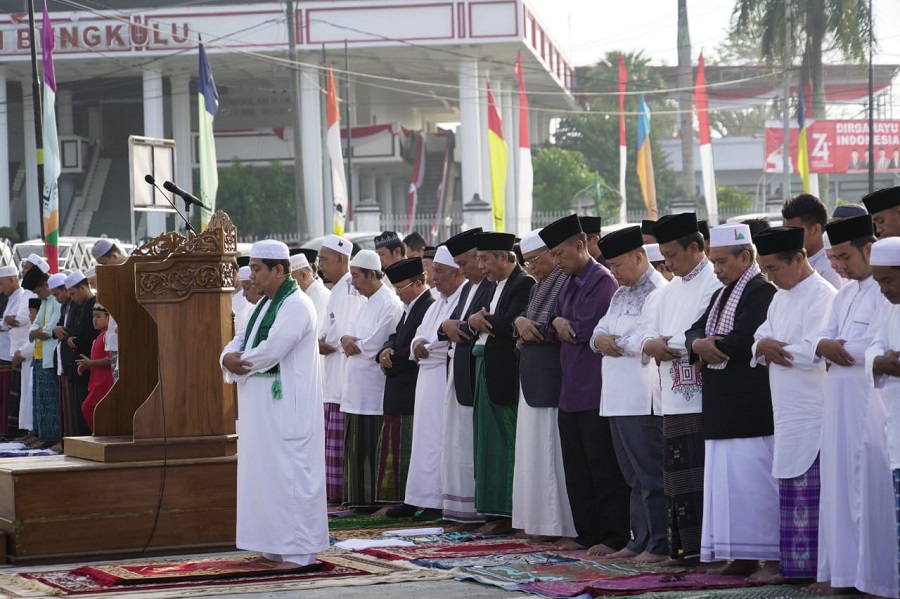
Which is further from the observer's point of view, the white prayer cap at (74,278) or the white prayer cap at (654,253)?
the white prayer cap at (74,278)

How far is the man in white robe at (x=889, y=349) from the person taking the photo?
605 cm

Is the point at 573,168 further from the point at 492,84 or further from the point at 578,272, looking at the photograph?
the point at 578,272

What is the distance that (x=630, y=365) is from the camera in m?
8.11

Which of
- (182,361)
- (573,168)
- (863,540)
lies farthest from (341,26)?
(863,540)

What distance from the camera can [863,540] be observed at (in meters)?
6.44

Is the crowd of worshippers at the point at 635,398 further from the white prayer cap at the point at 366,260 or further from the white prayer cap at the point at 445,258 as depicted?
the white prayer cap at the point at 366,260

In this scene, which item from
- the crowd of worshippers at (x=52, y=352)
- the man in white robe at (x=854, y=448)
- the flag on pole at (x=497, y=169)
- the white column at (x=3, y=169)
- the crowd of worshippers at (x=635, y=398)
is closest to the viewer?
the man in white robe at (x=854, y=448)

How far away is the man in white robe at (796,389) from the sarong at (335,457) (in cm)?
472

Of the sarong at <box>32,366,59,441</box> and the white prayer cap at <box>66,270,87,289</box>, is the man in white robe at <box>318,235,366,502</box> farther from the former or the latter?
the sarong at <box>32,366,59,441</box>

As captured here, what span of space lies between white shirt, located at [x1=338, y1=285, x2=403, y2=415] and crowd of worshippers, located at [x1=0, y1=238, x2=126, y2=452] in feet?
10.1

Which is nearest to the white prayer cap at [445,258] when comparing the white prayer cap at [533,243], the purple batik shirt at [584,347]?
the white prayer cap at [533,243]

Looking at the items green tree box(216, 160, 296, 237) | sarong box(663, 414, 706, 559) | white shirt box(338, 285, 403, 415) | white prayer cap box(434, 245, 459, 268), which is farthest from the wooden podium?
green tree box(216, 160, 296, 237)

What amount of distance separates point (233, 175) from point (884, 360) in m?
35.7

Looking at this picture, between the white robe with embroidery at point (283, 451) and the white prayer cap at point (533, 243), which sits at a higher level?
the white prayer cap at point (533, 243)
